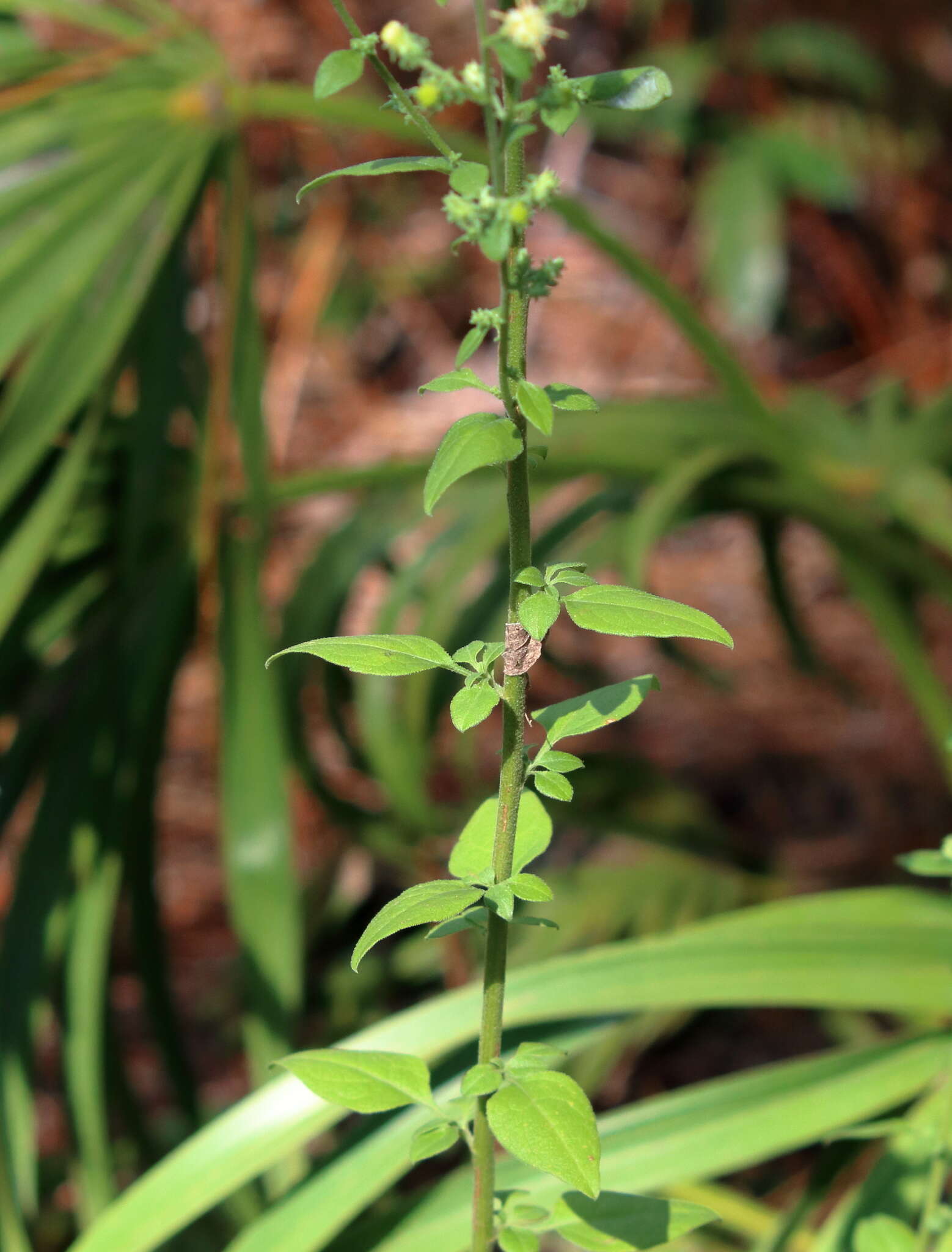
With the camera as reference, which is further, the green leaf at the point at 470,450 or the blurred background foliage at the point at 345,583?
the blurred background foliage at the point at 345,583

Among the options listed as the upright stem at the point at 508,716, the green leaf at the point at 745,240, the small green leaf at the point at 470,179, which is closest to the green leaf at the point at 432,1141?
the upright stem at the point at 508,716

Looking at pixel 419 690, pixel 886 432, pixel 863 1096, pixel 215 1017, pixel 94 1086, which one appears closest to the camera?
pixel 863 1096

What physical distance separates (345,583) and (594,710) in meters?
0.58

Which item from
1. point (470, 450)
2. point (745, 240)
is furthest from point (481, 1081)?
point (745, 240)

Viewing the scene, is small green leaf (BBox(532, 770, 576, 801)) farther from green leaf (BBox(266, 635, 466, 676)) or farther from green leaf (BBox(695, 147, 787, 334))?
green leaf (BBox(695, 147, 787, 334))

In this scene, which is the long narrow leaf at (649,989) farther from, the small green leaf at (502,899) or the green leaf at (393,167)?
the green leaf at (393,167)

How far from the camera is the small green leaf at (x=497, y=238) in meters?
0.20

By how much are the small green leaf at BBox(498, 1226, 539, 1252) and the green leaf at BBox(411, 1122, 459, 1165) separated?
3cm

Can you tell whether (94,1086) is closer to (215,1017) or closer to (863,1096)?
(863,1096)

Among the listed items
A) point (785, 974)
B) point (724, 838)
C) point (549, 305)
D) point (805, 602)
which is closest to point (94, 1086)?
point (785, 974)

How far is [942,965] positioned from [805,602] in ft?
4.61

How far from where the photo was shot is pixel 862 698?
166cm

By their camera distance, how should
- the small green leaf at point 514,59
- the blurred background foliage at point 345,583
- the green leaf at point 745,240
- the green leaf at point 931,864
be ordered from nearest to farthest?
the small green leaf at point 514,59, the green leaf at point 931,864, the blurred background foliage at point 345,583, the green leaf at point 745,240

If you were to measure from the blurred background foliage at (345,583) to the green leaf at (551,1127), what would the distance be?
21 cm
